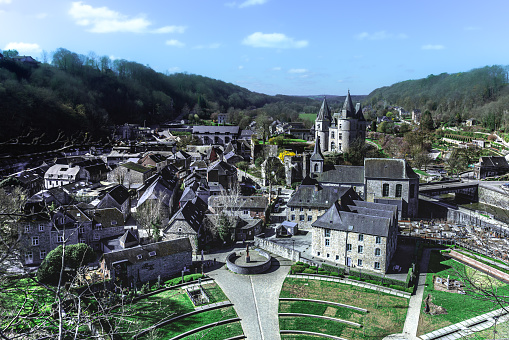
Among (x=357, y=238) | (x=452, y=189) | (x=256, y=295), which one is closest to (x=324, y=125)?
(x=452, y=189)

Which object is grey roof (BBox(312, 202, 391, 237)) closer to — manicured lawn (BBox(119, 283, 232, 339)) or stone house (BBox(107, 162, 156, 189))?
manicured lawn (BBox(119, 283, 232, 339))

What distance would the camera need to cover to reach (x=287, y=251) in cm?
3412

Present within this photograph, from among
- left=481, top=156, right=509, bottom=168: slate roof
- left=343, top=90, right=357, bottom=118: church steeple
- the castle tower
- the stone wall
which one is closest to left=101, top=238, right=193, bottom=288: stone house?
the stone wall

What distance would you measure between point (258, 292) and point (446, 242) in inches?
778

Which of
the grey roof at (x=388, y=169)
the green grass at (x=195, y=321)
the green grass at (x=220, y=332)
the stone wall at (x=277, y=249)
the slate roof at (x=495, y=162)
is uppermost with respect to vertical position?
the grey roof at (x=388, y=169)

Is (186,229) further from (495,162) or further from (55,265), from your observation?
(495,162)

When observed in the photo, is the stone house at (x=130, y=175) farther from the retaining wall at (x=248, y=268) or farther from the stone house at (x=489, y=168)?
the stone house at (x=489, y=168)

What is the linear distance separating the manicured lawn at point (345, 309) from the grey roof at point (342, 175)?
59.8 ft

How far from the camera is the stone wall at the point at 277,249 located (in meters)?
33.5

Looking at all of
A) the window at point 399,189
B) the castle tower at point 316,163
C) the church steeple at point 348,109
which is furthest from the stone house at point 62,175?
the window at point 399,189

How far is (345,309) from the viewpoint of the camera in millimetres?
25594

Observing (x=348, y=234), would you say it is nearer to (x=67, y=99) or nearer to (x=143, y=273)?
(x=143, y=273)

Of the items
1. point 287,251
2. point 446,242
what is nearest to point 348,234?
point 287,251

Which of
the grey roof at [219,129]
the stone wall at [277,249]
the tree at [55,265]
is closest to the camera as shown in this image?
the tree at [55,265]
